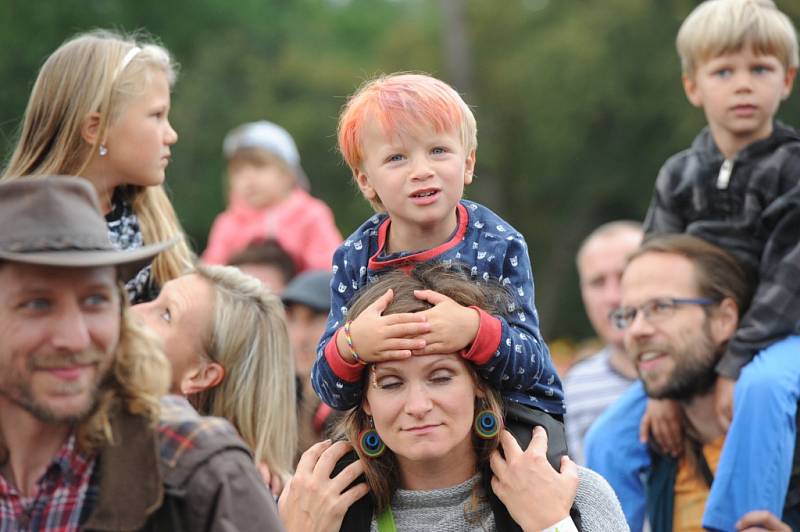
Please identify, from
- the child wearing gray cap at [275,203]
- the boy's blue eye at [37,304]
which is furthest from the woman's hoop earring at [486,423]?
the child wearing gray cap at [275,203]

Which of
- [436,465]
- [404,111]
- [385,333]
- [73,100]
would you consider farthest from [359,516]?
[73,100]

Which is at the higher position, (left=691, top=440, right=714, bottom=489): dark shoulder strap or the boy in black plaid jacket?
the boy in black plaid jacket

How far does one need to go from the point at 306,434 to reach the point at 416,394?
2385mm

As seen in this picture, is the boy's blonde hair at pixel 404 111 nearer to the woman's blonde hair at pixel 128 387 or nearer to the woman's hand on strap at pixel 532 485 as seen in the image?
the woman's hand on strap at pixel 532 485

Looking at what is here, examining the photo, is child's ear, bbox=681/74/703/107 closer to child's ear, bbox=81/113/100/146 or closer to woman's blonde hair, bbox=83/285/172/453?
child's ear, bbox=81/113/100/146

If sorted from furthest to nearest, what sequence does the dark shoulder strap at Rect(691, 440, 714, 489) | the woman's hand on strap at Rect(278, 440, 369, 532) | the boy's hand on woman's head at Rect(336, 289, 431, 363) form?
the dark shoulder strap at Rect(691, 440, 714, 489) → the woman's hand on strap at Rect(278, 440, 369, 532) → the boy's hand on woman's head at Rect(336, 289, 431, 363)

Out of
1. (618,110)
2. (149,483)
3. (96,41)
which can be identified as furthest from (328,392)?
(618,110)

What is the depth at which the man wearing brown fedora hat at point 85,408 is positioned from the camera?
10.4ft

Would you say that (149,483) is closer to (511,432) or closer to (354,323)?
(354,323)

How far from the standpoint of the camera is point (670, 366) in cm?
581

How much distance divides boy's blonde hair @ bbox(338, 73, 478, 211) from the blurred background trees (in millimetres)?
24178

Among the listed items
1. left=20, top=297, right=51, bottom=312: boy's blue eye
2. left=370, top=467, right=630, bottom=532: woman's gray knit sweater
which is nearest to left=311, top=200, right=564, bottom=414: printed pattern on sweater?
left=370, top=467, right=630, bottom=532: woman's gray knit sweater

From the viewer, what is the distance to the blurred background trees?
100 feet

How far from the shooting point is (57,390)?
10.5 feet
